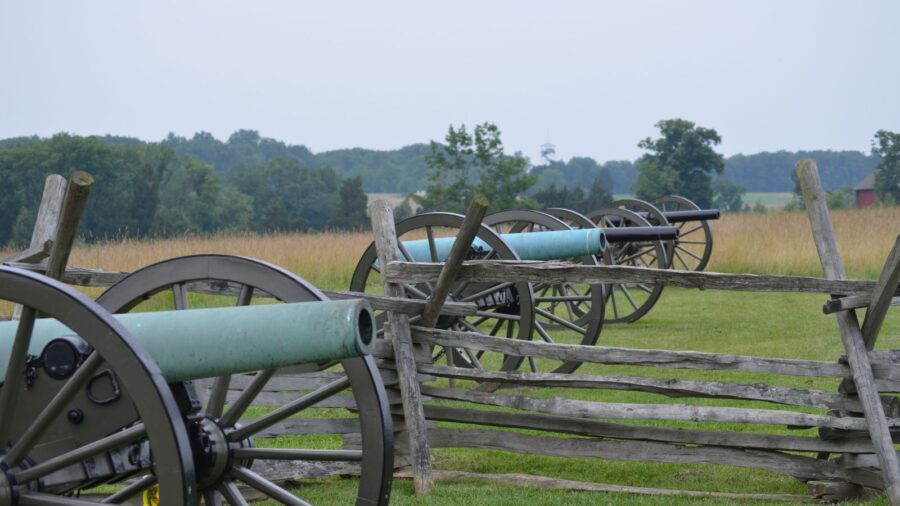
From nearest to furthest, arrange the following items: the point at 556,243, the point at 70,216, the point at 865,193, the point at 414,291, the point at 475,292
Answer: the point at 70,216 < the point at 414,291 < the point at 475,292 < the point at 556,243 < the point at 865,193

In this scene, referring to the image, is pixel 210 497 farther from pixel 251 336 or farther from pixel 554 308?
pixel 554 308

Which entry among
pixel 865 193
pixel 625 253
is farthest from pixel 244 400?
pixel 865 193

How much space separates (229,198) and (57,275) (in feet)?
129

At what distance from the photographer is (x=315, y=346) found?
355 centimetres

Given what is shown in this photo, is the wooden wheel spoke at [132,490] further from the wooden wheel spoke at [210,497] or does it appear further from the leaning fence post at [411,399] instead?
the leaning fence post at [411,399]

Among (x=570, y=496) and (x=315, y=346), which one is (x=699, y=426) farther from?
(x=315, y=346)

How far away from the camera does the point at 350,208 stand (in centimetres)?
4234

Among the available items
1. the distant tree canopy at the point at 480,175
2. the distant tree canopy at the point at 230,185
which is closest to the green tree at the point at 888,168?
the distant tree canopy at the point at 230,185

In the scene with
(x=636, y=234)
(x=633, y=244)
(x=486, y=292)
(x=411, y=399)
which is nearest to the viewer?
(x=411, y=399)

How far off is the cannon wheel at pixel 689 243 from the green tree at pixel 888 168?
2098 centimetres

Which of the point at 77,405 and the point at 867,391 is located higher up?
the point at 77,405

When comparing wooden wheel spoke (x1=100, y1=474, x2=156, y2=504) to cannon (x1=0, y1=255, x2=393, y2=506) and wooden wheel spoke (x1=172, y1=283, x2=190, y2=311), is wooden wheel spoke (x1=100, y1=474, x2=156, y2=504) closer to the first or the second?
cannon (x1=0, y1=255, x2=393, y2=506)

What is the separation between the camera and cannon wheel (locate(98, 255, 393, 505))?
13.6ft

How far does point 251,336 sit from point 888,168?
4469 centimetres
